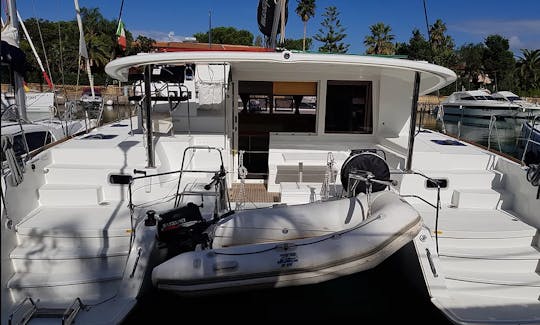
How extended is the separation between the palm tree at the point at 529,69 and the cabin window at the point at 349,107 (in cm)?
4178

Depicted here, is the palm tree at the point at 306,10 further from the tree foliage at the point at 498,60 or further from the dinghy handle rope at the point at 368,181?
the dinghy handle rope at the point at 368,181

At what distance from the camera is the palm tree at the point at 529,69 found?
133ft

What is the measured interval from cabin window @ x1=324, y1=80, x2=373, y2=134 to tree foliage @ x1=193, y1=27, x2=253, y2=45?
50027mm

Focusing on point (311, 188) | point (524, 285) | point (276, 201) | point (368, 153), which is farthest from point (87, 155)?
point (524, 285)

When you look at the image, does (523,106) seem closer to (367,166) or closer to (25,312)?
(367,166)

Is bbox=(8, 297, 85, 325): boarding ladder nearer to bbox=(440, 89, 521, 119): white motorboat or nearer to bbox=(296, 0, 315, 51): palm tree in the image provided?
bbox=(440, 89, 521, 119): white motorboat

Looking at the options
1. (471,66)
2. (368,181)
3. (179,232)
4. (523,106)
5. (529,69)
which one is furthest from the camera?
(471,66)

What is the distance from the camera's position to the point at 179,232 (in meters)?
3.68

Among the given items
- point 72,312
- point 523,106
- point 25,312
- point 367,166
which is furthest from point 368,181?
point 523,106

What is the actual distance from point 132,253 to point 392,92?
5.07 metres

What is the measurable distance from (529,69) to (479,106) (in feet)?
82.1

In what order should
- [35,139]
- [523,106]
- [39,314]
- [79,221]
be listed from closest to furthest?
[39,314] < [79,221] < [35,139] < [523,106]

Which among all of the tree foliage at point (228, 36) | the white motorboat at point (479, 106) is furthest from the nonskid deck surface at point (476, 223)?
the tree foliage at point (228, 36)

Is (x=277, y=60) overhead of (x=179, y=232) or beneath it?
overhead
